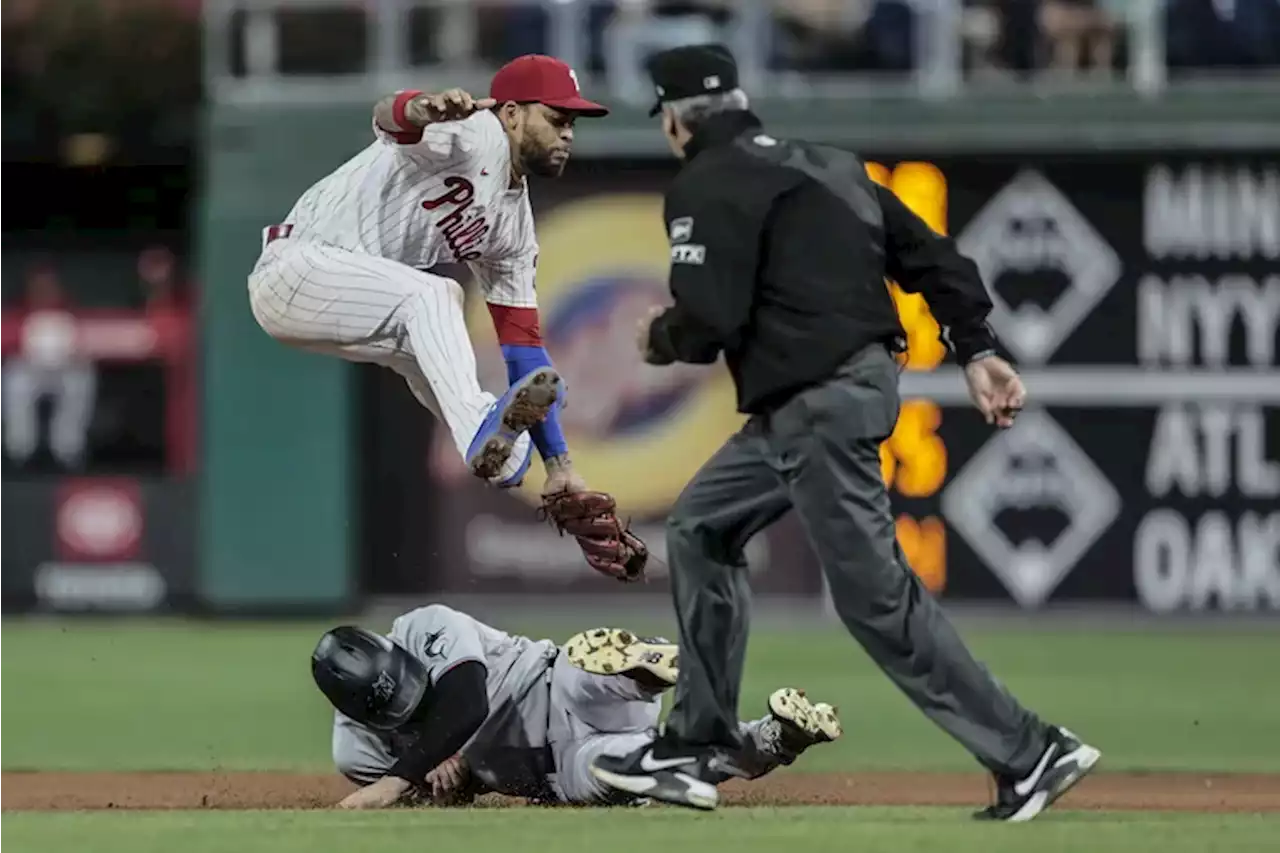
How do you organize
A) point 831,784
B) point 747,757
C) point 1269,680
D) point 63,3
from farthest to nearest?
1. point 63,3
2. point 1269,680
3. point 831,784
4. point 747,757

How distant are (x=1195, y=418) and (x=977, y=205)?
2.01 m

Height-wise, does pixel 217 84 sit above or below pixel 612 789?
above

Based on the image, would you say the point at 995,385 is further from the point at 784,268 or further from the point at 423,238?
the point at 423,238

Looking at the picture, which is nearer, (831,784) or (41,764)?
(831,784)

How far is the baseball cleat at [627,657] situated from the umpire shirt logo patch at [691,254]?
1451mm

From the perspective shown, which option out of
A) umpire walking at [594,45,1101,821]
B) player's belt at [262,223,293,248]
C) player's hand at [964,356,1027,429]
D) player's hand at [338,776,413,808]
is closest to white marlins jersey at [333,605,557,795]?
player's hand at [338,776,413,808]

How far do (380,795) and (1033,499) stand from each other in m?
9.15

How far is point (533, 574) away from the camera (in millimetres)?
16703

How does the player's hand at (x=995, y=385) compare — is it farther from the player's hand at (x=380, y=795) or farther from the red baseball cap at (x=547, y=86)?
the player's hand at (x=380, y=795)

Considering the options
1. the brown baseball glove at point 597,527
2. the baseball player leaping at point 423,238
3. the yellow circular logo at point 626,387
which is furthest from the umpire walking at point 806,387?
the yellow circular logo at point 626,387

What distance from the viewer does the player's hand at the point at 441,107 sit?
24.3 ft

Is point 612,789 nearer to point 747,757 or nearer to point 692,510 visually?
point 747,757

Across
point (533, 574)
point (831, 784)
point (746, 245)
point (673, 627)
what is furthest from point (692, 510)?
point (533, 574)

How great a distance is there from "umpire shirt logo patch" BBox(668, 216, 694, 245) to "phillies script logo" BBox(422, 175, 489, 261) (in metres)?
1.85
